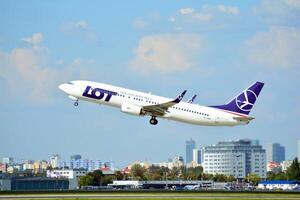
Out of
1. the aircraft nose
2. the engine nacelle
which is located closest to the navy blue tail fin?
the engine nacelle

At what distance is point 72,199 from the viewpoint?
103375 millimetres

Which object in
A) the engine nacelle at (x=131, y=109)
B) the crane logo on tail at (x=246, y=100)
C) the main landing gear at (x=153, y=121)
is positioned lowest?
the main landing gear at (x=153, y=121)

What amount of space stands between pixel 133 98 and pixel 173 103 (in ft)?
21.8

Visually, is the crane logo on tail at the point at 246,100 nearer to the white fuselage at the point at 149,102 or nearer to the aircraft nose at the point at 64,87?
the white fuselage at the point at 149,102

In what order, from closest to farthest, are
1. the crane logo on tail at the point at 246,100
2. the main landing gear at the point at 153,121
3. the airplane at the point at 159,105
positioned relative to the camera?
the airplane at the point at 159,105 < the main landing gear at the point at 153,121 < the crane logo on tail at the point at 246,100

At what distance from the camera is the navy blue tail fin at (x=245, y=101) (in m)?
141

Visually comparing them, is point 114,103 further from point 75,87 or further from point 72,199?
point 72,199

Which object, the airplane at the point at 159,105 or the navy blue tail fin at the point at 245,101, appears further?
the navy blue tail fin at the point at 245,101

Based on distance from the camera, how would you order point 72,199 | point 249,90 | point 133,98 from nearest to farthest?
point 72,199 → point 133,98 → point 249,90

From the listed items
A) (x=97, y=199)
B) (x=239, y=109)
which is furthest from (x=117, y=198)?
(x=239, y=109)

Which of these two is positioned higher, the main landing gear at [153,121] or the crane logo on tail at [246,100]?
the crane logo on tail at [246,100]

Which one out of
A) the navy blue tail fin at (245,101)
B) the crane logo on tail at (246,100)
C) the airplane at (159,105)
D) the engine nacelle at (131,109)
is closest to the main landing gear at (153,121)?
the airplane at (159,105)

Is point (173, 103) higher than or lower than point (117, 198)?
higher

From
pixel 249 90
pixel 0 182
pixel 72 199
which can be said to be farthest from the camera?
pixel 0 182
